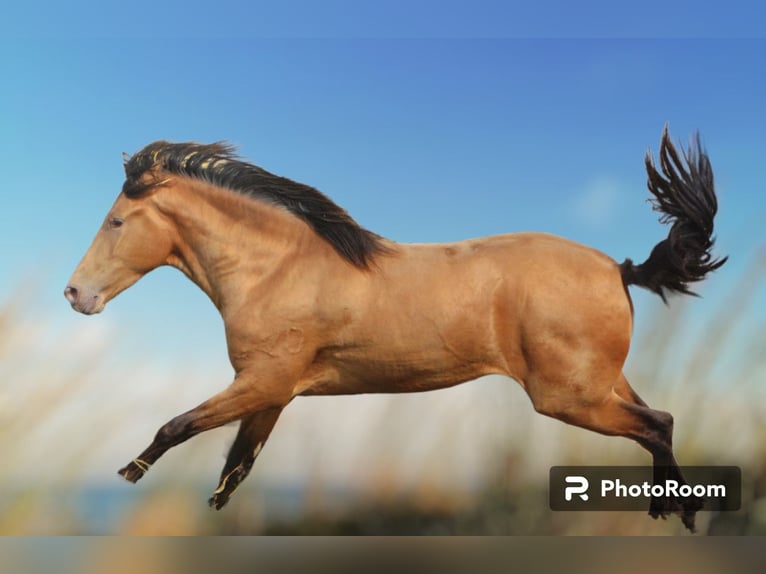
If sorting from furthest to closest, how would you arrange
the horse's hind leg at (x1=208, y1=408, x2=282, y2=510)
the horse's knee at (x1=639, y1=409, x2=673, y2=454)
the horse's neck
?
1. the horse's hind leg at (x1=208, y1=408, x2=282, y2=510)
2. the horse's neck
3. the horse's knee at (x1=639, y1=409, x2=673, y2=454)

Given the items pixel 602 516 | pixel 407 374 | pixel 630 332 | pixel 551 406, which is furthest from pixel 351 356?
pixel 602 516

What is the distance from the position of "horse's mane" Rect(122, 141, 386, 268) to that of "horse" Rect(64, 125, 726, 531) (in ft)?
0.04

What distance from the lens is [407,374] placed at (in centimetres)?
403

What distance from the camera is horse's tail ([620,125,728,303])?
4.12 metres

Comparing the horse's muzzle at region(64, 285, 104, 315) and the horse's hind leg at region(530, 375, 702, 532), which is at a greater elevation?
the horse's muzzle at region(64, 285, 104, 315)

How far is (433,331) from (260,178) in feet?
4.55

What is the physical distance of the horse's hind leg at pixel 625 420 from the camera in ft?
13.0

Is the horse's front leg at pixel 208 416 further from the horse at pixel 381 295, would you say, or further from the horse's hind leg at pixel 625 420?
the horse's hind leg at pixel 625 420

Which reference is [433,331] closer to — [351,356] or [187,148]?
[351,356]

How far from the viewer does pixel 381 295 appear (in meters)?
3.99

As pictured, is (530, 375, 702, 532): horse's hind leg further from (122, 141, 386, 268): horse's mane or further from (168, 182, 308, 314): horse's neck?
(168, 182, 308, 314): horse's neck
